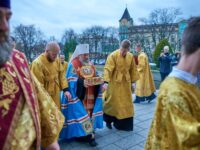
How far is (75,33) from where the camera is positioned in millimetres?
48125

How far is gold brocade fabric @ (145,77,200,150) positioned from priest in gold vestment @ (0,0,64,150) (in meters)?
0.75

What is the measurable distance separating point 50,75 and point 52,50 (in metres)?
0.44

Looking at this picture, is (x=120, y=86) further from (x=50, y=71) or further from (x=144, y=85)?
(x=144, y=85)

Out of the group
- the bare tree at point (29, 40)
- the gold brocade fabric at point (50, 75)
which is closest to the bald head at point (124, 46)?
the gold brocade fabric at point (50, 75)

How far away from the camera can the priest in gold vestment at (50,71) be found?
14.3 feet

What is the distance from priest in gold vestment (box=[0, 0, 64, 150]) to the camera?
1359mm

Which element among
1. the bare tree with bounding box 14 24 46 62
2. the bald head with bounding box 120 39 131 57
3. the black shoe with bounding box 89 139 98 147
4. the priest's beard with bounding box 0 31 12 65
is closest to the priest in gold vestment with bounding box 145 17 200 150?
the priest's beard with bounding box 0 31 12 65

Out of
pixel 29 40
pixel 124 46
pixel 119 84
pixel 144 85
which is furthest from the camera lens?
pixel 29 40

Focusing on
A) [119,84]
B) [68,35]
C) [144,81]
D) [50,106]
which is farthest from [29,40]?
[50,106]

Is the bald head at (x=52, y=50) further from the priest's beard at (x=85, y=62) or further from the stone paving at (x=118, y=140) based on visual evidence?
the stone paving at (x=118, y=140)

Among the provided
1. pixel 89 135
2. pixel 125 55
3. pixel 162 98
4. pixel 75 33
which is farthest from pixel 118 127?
pixel 75 33

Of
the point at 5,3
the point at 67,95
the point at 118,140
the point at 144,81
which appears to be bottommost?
the point at 118,140

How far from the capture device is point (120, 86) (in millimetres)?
5504

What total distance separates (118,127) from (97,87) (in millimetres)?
1079
